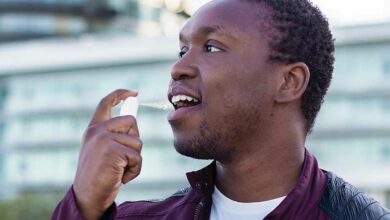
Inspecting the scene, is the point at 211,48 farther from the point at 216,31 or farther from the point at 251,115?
the point at 251,115

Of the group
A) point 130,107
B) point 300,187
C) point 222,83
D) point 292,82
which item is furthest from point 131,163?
point 292,82

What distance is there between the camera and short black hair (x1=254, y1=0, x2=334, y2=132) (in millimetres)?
2602

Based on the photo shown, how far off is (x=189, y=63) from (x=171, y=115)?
16cm

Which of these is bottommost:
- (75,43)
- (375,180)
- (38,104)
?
(375,180)

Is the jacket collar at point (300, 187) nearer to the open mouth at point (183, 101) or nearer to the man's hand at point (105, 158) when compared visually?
the open mouth at point (183, 101)

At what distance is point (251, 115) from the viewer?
99.7 inches

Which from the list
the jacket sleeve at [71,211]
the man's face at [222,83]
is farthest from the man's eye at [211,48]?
the jacket sleeve at [71,211]

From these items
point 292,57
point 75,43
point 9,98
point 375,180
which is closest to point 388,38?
point 375,180

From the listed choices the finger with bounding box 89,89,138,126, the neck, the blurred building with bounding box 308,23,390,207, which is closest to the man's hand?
the finger with bounding box 89,89,138,126

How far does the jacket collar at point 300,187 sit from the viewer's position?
7.99ft

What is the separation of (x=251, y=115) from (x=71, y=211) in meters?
0.58

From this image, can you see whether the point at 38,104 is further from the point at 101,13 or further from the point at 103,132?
the point at 103,132

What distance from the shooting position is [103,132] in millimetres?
2209

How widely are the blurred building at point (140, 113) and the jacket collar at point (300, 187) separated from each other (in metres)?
39.1
